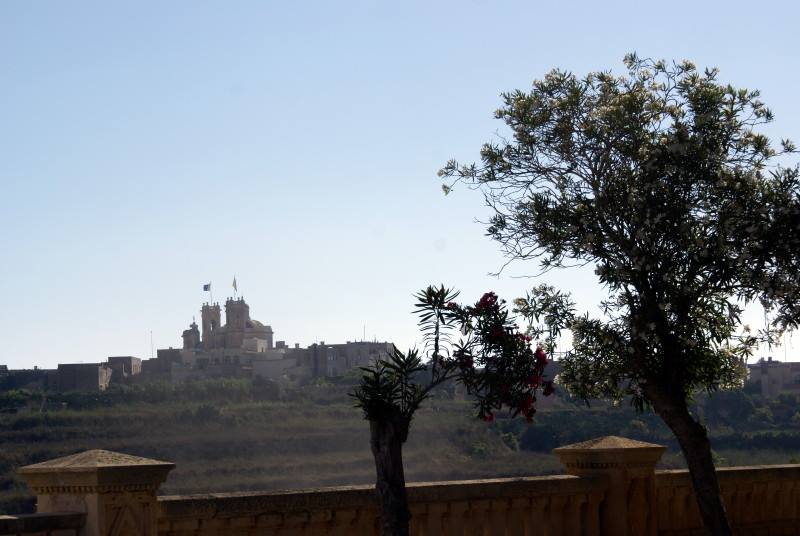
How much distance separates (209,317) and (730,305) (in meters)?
178

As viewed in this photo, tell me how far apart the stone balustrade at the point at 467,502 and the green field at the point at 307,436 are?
240 feet

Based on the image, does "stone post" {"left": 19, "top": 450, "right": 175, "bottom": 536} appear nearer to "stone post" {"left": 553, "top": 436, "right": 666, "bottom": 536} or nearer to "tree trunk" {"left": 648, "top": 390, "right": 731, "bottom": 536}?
"stone post" {"left": 553, "top": 436, "right": 666, "bottom": 536}

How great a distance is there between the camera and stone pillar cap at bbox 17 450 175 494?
6254 mm

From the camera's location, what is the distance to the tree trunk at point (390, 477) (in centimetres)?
682

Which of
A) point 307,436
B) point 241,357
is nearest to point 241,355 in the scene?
point 241,357

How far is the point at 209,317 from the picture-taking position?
18312 centimetres

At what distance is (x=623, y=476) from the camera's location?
9008 millimetres

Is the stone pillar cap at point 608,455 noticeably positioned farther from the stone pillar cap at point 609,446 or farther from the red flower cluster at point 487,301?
the red flower cluster at point 487,301

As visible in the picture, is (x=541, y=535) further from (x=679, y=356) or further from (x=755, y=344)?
(x=755, y=344)

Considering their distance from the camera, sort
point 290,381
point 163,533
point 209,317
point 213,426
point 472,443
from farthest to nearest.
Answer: point 209,317 → point 290,381 → point 213,426 → point 472,443 → point 163,533

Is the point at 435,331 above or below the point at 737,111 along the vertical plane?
below

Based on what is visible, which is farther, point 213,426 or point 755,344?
point 213,426

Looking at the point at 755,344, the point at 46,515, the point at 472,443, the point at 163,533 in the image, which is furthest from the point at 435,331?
the point at 472,443

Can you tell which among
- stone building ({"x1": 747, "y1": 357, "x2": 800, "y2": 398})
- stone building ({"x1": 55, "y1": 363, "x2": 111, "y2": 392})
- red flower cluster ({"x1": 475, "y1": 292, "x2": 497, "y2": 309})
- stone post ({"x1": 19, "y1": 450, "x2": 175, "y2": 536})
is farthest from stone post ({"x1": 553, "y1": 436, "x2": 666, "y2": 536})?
stone building ({"x1": 55, "y1": 363, "x2": 111, "y2": 392})
